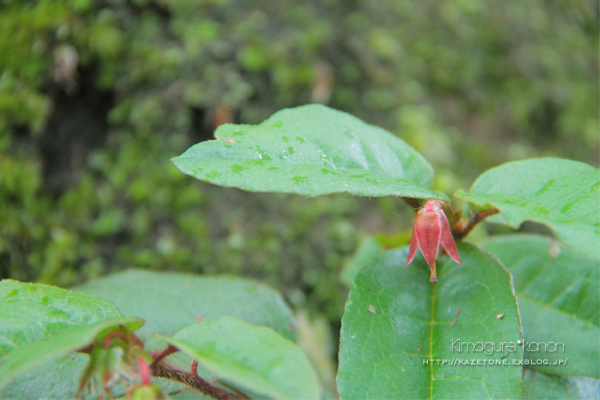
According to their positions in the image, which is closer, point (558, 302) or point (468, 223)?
point (468, 223)

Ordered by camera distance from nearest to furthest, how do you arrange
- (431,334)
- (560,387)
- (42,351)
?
1. (42,351)
2. (431,334)
3. (560,387)

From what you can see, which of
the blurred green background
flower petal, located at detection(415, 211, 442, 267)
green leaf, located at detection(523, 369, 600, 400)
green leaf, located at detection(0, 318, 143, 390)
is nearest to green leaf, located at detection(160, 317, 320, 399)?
green leaf, located at detection(0, 318, 143, 390)

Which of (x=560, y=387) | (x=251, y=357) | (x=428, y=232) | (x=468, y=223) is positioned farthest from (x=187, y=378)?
(x=560, y=387)

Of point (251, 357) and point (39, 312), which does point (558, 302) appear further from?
point (39, 312)

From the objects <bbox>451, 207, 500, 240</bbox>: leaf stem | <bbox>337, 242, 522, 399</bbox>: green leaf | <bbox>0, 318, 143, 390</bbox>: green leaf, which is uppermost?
<bbox>451, 207, 500, 240</bbox>: leaf stem

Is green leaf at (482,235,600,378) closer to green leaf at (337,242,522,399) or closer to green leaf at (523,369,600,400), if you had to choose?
green leaf at (523,369,600,400)

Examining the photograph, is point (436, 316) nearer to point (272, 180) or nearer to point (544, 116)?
point (272, 180)
